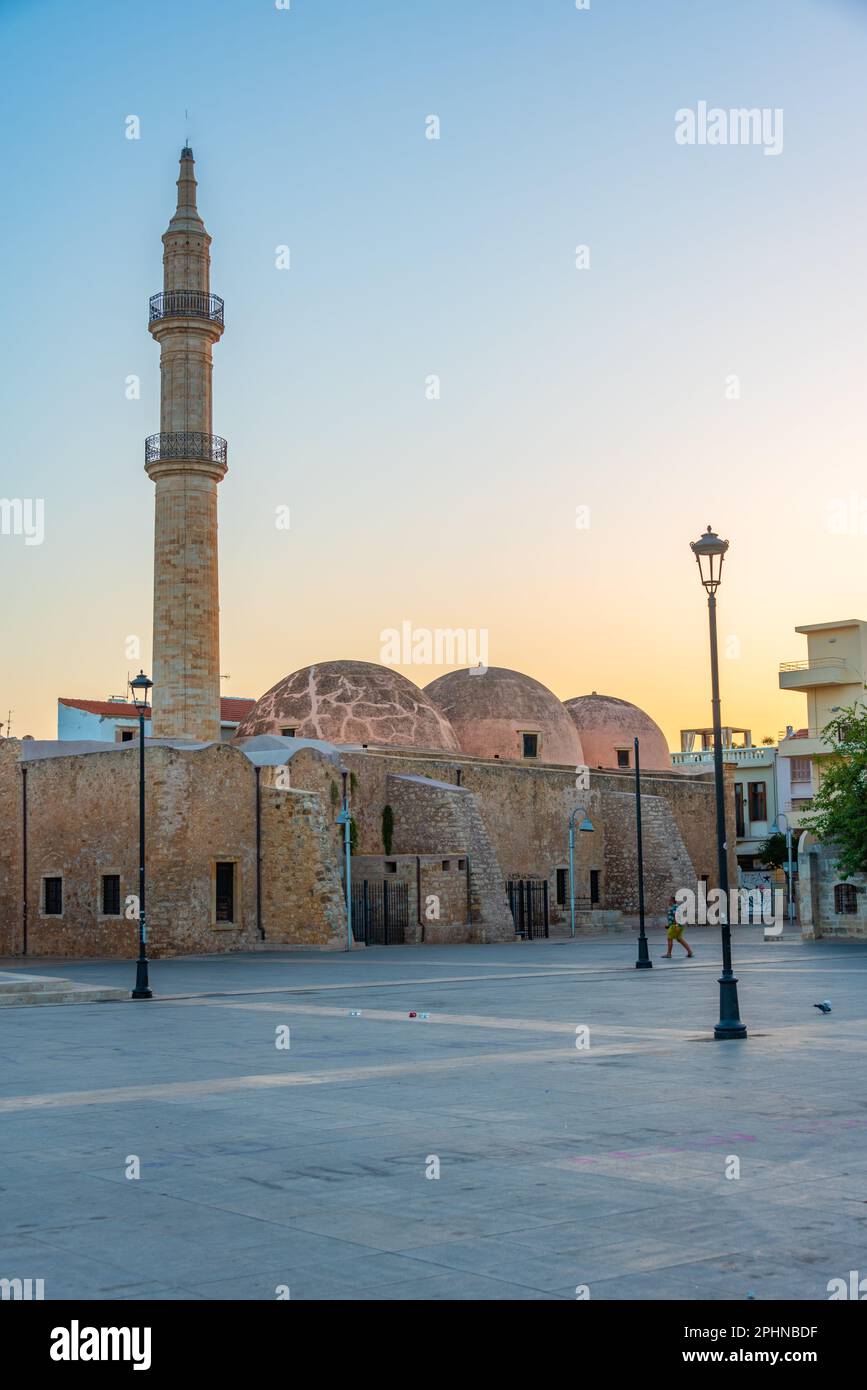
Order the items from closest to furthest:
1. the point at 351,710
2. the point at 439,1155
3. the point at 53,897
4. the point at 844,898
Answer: the point at 439,1155, the point at 844,898, the point at 53,897, the point at 351,710

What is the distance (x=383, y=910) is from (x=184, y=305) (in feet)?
47.4

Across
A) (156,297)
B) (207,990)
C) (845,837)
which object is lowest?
(207,990)

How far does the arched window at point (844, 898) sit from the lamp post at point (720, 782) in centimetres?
1730

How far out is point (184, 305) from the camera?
3147 cm

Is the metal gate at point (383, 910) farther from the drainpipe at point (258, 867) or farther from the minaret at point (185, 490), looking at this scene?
the minaret at point (185, 490)

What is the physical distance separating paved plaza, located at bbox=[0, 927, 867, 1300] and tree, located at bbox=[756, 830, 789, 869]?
1814 inches

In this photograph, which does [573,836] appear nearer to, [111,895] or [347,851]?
[347,851]

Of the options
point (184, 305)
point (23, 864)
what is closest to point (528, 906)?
point (23, 864)

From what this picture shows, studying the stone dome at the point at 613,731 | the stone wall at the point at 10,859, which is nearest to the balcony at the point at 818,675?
the stone dome at the point at 613,731

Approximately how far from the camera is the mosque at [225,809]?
2841 centimetres

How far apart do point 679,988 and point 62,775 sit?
16.9m

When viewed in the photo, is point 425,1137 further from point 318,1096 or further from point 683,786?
point 683,786
